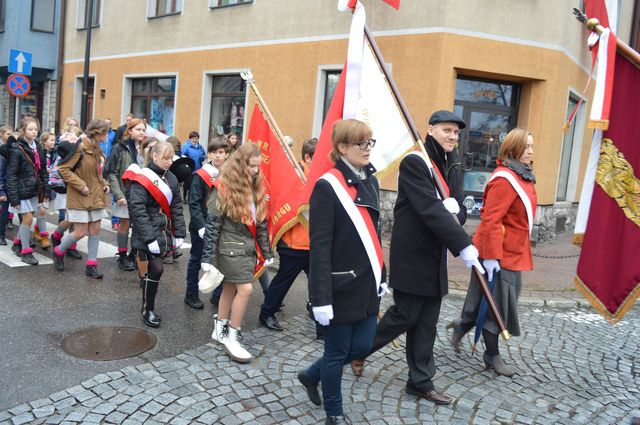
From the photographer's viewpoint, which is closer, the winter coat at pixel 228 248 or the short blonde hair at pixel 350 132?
the short blonde hair at pixel 350 132

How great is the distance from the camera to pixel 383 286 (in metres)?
3.66

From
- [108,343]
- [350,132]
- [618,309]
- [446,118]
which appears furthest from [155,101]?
[618,309]

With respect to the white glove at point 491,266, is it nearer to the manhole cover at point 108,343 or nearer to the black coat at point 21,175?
the manhole cover at point 108,343

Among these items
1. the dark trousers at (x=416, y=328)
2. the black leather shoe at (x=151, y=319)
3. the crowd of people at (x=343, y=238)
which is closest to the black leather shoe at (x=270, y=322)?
the crowd of people at (x=343, y=238)

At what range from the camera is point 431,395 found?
4.04 meters

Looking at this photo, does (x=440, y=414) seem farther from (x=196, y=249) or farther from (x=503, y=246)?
(x=196, y=249)

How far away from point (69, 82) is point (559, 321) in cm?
1901

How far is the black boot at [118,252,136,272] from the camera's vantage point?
713cm

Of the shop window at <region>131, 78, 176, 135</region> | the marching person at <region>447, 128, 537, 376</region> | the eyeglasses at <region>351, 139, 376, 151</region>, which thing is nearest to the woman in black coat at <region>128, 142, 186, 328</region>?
the eyeglasses at <region>351, 139, 376, 151</region>

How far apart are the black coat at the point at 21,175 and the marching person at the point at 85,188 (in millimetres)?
847

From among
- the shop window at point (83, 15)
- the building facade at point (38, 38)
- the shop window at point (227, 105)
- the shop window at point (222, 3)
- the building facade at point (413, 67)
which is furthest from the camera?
the building facade at point (38, 38)

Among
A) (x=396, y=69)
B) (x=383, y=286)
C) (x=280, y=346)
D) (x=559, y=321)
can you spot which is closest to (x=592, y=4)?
(x=383, y=286)

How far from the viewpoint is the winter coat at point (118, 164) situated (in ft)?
23.7

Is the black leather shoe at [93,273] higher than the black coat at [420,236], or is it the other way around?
the black coat at [420,236]
